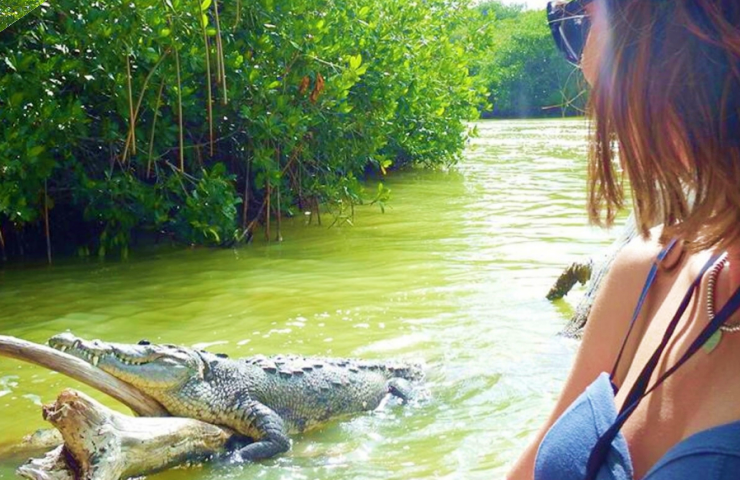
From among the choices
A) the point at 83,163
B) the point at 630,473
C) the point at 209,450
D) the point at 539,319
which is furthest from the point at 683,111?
the point at 83,163

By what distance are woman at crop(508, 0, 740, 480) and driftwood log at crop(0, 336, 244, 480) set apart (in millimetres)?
2792

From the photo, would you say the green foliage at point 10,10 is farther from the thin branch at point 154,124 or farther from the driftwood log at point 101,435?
the driftwood log at point 101,435

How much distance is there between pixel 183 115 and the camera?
33.0 ft

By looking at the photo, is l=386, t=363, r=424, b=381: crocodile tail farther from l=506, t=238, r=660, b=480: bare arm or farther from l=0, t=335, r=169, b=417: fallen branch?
l=506, t=238, r=660, b=480: bare arm

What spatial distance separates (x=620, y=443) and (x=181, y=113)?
834 centimetres

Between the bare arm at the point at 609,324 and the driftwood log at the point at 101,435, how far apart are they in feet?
8.61

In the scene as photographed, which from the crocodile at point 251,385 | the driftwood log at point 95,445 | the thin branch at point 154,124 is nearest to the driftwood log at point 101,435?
the driftwood log at point 95,445

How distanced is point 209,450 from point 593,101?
3.61 metres

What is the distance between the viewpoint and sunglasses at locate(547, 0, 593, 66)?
138 cm

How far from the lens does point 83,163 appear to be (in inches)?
385

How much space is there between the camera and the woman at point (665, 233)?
3.78 ft

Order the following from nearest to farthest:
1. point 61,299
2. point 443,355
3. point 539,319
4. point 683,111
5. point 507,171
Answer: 1. point 683,111
2. point 443,355
3. point 539,319
4. point 61,299
5. point 507,171

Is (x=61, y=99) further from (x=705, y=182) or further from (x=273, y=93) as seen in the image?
(x=705, y=182)

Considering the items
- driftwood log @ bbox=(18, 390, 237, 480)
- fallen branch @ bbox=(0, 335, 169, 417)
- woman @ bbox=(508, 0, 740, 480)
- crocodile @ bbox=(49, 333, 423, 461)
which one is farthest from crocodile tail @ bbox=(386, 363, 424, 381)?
woman @ bbox=(508, 0, 740, 480)
